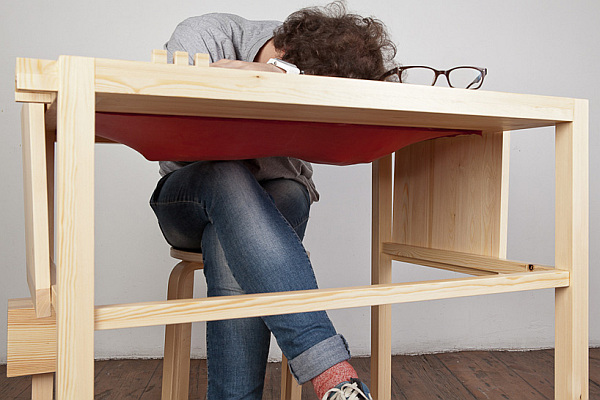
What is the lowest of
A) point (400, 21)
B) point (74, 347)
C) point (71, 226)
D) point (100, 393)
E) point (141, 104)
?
point (100, 393)

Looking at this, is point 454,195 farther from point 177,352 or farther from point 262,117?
point 177,352

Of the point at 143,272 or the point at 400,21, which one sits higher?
the point at 400,21

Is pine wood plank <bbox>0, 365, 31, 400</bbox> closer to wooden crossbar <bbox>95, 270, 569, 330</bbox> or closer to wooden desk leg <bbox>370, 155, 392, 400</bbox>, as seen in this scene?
wooden desk leg <bbox>370, 155, 392, 400</bbox>

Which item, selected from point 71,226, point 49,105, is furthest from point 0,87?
point 71,226

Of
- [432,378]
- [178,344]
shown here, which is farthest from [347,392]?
[432,378]

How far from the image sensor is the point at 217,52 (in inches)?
45.1

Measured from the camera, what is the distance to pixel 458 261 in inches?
43.0

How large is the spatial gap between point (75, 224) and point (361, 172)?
62.7 inches

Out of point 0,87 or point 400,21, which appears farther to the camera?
point 400,21

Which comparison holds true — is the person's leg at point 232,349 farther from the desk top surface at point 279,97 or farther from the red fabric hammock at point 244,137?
the desk top surface at point 279,97

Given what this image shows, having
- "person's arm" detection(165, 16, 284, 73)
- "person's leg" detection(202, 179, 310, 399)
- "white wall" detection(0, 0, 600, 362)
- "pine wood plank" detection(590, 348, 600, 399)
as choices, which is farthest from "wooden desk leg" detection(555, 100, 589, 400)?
"white wall" detection(0, 0, 600, 362)

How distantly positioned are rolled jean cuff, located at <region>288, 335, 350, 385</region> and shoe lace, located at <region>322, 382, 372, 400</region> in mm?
35

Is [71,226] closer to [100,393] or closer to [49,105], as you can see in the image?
[49,105]

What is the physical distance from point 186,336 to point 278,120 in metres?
0.57
